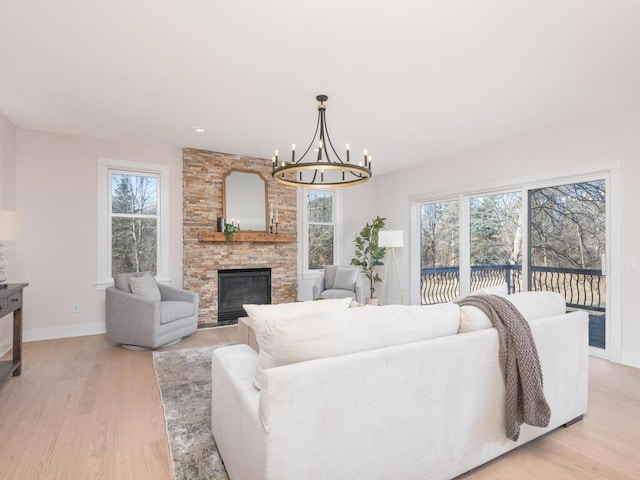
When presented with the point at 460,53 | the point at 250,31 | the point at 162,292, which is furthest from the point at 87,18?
the point at 162,292

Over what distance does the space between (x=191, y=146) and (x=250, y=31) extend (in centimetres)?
314

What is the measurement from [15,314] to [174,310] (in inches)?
57.0

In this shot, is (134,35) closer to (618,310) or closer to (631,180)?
(631,180)

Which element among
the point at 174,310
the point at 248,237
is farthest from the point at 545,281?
the point at 174,310

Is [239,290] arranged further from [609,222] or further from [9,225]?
[609,222]

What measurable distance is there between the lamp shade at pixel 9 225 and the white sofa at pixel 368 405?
97.9 inches

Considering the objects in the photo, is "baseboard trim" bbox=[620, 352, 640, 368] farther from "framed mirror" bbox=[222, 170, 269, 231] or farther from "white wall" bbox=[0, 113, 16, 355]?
"white wall" bbox=[0, 113, 16, 355]

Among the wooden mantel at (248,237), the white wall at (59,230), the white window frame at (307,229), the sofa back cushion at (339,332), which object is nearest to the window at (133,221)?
the white wall at (59,230)

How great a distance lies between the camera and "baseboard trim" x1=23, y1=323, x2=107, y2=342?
4.40 m

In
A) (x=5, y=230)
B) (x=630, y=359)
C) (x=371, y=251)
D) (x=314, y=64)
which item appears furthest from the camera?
(x=371, y=251)

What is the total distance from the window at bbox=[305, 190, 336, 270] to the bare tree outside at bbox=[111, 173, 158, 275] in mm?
2532

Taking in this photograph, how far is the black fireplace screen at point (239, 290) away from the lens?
18.2 feet

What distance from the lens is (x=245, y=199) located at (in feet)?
18.8

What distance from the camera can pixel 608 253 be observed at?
3766 millimetres
